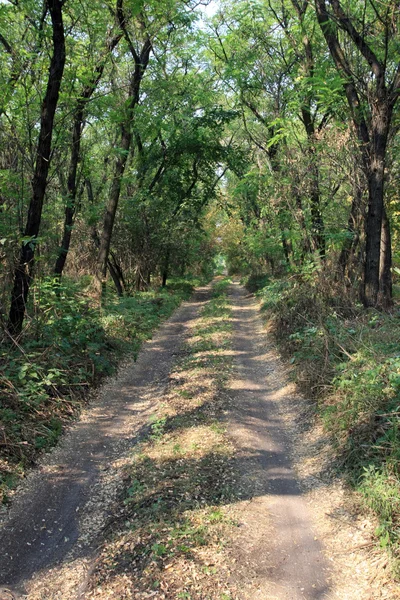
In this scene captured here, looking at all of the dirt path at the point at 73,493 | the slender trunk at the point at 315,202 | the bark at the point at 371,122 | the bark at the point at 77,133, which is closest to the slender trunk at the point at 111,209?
the bark at the point at 77,133

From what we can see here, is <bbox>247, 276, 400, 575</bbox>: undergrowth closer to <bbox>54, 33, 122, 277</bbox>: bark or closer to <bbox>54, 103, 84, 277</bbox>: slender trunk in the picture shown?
<bbox>54, 33, 122, 277</bbox>: bark

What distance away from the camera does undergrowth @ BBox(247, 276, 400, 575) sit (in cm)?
378

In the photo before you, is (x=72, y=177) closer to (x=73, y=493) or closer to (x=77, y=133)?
(x=77, y=133)

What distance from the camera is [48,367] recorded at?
20.7ft

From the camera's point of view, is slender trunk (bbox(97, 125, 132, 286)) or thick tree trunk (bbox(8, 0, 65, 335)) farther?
slender trunk (bbox(97, 125, 132, 286))

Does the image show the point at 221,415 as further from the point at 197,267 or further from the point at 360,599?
the point at 197,267

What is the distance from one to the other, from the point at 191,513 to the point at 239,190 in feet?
33.3

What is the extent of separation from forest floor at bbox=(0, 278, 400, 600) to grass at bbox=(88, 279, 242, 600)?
11 mm

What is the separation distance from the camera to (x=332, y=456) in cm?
485

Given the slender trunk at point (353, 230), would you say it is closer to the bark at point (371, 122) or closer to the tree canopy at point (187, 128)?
the tree canopy at point (187, 128)

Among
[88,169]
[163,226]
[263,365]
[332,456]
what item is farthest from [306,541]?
[163,226]

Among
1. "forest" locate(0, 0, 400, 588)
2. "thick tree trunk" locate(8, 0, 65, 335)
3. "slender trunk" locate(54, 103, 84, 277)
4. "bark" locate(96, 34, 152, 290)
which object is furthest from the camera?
"bark" locate(96, 34, 152, 290)

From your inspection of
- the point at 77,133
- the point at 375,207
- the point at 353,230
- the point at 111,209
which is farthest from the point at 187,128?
the point at 375,207

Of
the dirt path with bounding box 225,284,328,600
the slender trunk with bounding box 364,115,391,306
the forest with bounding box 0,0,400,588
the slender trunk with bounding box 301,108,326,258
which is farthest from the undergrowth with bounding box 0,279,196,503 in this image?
the slender trunk with bounding box 364,115,391,306
